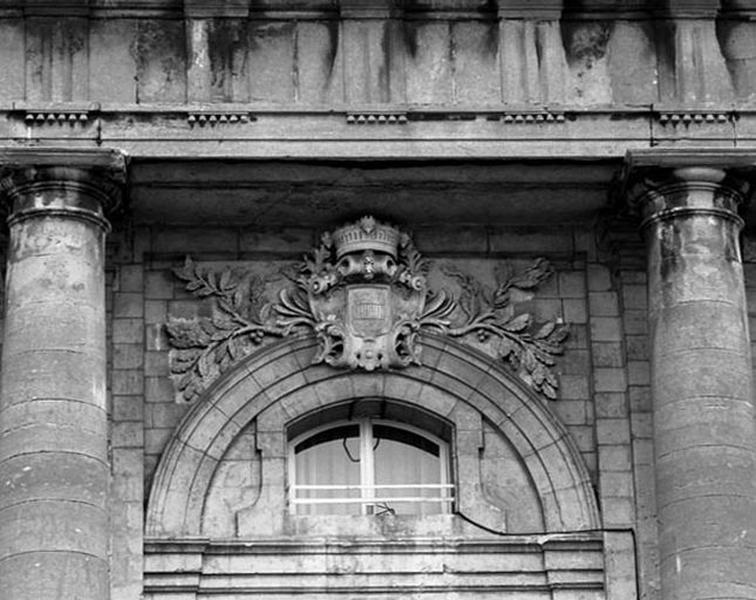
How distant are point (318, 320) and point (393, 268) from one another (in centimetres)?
92

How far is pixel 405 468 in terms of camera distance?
99.6 feet

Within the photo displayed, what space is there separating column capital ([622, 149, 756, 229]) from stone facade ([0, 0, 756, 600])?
2 centimetres

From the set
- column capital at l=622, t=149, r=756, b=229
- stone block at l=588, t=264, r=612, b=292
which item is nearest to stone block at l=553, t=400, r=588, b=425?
stone block at l=588, t=264, r=612, b=292

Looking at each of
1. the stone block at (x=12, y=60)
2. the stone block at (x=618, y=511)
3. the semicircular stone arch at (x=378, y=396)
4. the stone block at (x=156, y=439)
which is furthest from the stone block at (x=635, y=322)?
the stone block at (x=12, y=60)

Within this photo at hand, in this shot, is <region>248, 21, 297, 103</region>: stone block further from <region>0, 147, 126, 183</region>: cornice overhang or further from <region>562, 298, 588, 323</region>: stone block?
<region>562, 298, 588, 323</region>: stone block

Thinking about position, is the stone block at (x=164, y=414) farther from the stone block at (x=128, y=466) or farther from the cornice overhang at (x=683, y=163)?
the cornice overhang at (x=683, y=163)

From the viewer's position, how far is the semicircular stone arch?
29.4 metres

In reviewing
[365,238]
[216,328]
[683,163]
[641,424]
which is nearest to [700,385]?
[641,424]

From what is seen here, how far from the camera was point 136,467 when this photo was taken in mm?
29266

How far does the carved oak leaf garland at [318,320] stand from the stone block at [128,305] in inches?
13.6

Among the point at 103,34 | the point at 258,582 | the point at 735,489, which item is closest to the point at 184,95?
the point at 103,34

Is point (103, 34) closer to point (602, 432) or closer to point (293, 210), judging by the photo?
point (293, 210)

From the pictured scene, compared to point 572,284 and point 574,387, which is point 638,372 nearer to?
point 574,387

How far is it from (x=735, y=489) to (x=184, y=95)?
6596 mm
